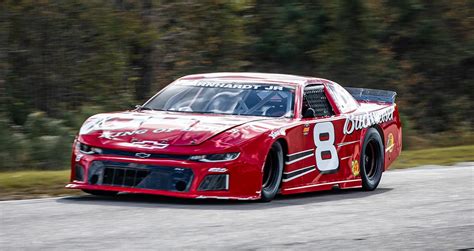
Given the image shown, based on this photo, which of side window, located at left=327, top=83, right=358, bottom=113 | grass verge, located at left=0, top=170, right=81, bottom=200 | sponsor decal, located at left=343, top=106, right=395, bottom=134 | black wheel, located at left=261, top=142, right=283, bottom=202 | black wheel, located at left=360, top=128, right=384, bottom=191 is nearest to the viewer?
black wheel, located at left=261, top=142, right=283, bottom=202

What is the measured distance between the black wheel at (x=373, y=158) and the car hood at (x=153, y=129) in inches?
91.5

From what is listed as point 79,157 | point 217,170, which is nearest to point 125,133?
point 79,157

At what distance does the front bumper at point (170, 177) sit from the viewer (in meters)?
9.05

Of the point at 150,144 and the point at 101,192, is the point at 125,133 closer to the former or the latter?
the point at 150,144

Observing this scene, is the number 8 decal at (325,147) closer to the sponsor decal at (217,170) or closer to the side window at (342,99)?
the side window at (342,99)

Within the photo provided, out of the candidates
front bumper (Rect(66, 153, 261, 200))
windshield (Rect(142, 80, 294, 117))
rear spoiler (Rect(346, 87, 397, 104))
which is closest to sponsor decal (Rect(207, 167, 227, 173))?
front bumper (Rect(66, 153, 261, 200))

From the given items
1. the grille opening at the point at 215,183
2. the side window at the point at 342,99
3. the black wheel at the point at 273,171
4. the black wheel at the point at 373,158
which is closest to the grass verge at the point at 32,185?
the grille opening at the point at 215,183

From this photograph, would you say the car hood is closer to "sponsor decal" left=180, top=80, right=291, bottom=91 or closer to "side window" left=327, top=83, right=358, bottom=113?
"sponsor decal" left=180, top=80, right=291, bottom=91

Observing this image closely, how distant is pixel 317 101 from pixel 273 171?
68.5 inches

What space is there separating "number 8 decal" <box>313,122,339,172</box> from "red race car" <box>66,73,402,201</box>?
0.4 inches

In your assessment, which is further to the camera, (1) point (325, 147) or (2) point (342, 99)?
(2) point (342, 99)

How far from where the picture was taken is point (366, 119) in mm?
11891

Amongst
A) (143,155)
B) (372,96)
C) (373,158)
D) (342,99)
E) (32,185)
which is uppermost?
(143,155)

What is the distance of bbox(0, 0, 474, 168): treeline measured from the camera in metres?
18.2
